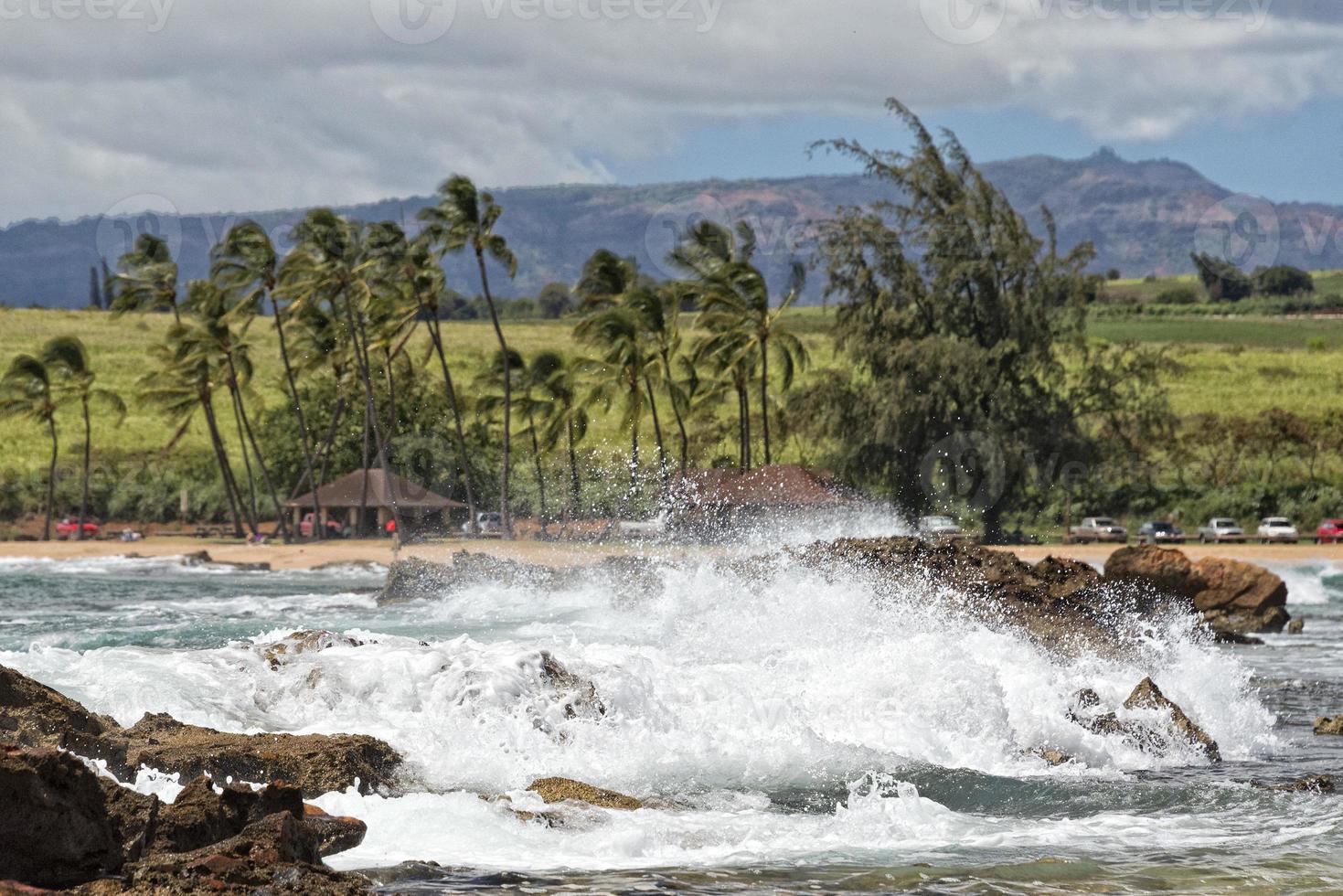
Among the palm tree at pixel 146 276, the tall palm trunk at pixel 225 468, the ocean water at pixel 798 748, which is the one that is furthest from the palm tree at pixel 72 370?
the ocean water at pixel 798 748

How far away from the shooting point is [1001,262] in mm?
52344

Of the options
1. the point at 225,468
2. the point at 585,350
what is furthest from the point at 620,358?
the point at 585,350

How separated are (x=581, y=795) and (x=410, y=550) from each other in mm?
37397

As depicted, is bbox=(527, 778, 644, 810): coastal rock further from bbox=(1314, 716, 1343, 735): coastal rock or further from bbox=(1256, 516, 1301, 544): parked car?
bbox=(1256, 516, 1301, 544): parked car

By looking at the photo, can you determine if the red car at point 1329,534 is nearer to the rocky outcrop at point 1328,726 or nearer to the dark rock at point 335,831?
the rocky outcrop at point 1328,726

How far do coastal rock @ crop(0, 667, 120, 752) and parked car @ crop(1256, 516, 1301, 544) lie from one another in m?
50.6

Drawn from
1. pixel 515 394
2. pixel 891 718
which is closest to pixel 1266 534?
pixel 515 394

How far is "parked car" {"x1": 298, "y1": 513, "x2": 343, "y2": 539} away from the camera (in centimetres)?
5931

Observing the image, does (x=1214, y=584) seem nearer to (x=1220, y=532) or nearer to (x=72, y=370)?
(x=1220, y=532)

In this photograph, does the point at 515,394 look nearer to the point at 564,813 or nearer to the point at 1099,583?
the point at 1099,583

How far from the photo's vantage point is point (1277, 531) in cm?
5653

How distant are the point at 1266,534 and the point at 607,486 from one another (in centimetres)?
2285

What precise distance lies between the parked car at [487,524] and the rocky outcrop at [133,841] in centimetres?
4598

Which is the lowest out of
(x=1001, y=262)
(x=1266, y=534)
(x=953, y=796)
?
(x=1266, y=534)
